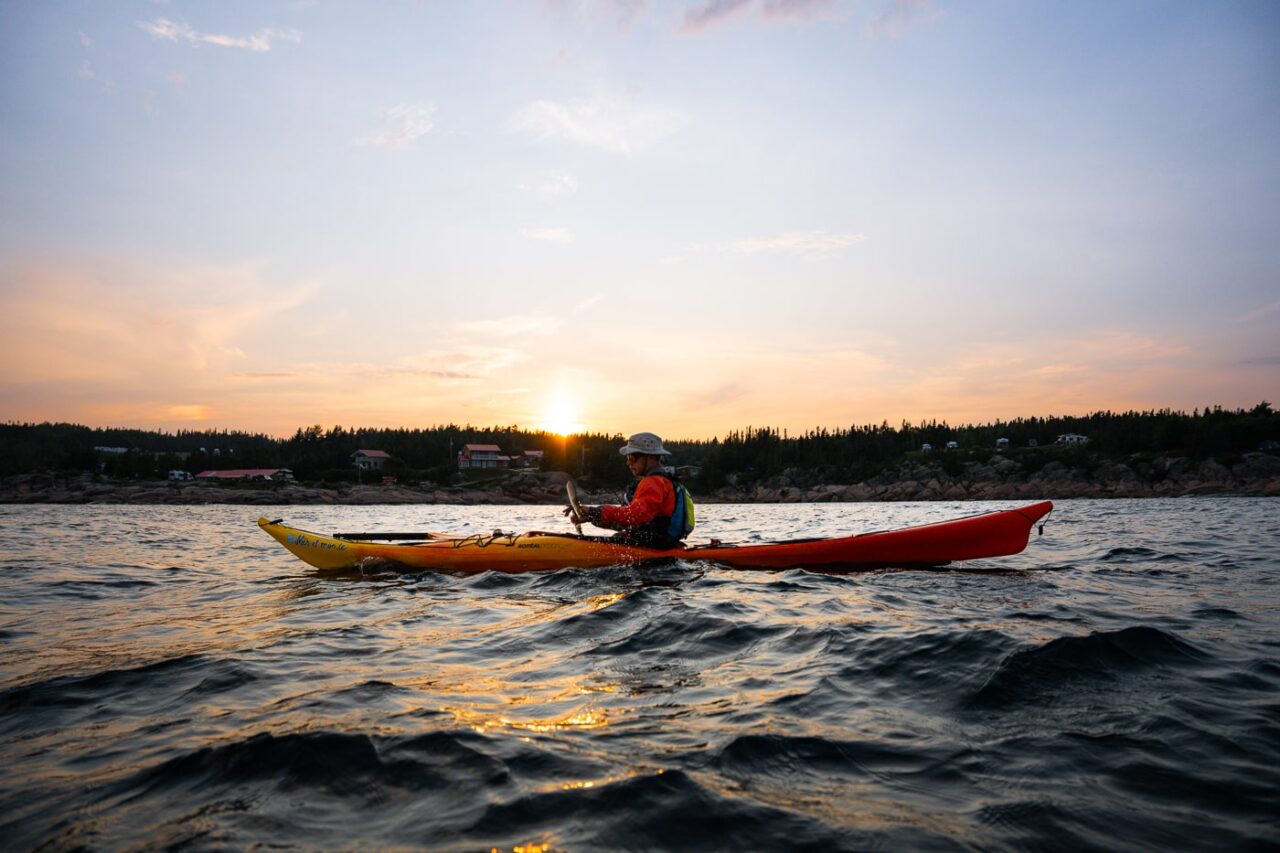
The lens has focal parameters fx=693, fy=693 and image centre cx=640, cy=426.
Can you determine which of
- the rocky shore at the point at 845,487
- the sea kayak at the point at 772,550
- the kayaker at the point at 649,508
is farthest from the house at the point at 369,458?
the kayaker at the point at 649,508

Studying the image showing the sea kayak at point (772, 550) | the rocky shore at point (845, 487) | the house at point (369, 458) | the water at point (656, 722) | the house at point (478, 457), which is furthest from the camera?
the house at point (478, 457)

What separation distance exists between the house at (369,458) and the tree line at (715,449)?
60.8 inches

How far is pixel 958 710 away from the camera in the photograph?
4.03 metres

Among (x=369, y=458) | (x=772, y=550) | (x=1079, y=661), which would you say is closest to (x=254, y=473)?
(x=369, y=458)

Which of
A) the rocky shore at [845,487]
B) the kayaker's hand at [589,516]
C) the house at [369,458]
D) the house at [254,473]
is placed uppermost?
the house at [369,458]

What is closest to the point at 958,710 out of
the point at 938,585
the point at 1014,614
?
the point at 1014,614

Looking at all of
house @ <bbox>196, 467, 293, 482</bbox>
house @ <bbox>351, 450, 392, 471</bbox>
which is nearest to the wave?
house @ <bbox>196, 467, 293, 482</bbox>

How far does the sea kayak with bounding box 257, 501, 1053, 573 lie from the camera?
32.6 feet

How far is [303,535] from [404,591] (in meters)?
3.42

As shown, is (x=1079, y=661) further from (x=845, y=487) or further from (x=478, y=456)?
(x=478, y=456)

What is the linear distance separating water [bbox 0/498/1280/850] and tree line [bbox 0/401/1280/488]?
72607mm

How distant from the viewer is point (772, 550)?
10047 millimetres

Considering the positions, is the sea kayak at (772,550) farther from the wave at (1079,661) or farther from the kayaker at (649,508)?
the wave at (1079,661)

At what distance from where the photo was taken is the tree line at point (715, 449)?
67.6 m
